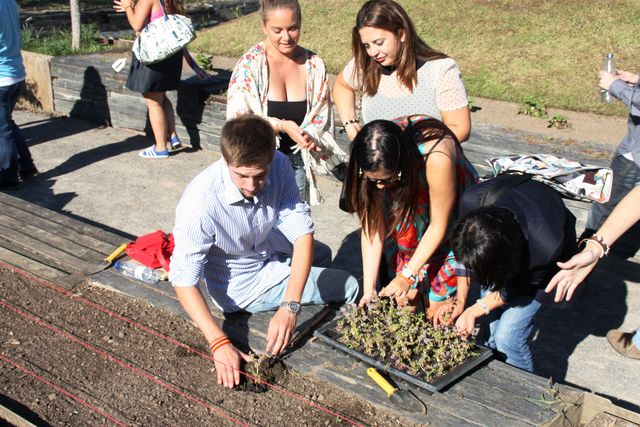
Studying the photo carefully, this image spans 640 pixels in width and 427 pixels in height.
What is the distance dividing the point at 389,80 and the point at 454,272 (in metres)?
1.06

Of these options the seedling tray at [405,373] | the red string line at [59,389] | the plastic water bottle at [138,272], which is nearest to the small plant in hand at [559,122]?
the seedling tray at [405,373]

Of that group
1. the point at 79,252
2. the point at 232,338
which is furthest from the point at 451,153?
the point at 79,252

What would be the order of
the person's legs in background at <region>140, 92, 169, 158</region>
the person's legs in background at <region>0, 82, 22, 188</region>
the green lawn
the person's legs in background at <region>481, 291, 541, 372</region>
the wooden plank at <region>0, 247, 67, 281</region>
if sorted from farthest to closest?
the green lawn
the person's legs in background at <region>140, 92, 169, 158</region>
the person's legs in background at <region>0, 82, 22, 188</region>
the wooden plank at <region>0, 247, 67, 281</region>
the person's legs in background at <region>481, 291, 541, 372</region>

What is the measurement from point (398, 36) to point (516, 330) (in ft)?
5.10

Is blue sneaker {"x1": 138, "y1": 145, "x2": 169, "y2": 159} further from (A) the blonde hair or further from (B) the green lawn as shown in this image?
(A) the blonde hair

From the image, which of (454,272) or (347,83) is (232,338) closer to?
(454,272)

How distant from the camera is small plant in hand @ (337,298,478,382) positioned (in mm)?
3234

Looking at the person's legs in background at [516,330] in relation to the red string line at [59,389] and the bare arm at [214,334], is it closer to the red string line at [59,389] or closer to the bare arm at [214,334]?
the bare arm at [214,334]

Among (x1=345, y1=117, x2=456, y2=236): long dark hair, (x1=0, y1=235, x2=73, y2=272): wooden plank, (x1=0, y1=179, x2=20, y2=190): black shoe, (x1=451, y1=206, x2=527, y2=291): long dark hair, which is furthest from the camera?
(x1=0, y1=179, x2=20, y2=190): black shoe

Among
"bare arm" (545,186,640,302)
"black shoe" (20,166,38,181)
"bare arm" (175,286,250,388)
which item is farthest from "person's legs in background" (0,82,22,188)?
"bare arm" (545,186,640,302)

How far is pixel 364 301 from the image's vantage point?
3.57 m

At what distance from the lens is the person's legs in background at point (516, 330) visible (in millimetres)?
3527

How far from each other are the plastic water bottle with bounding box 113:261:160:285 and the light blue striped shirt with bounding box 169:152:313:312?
62 cm

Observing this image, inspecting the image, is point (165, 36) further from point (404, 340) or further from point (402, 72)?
point (404, 340)
